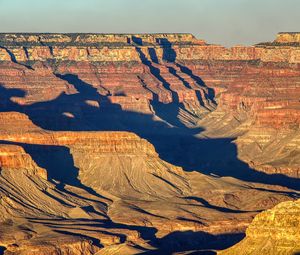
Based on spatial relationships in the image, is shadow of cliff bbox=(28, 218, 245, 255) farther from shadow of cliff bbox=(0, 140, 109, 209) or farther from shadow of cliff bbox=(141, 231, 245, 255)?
shadow of cliff bbox=(0, 140, 109, 209)

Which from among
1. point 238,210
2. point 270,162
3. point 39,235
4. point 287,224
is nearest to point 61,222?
point 39,235

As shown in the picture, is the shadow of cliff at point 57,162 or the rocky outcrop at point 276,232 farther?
the shadow of cliff at point 57,162

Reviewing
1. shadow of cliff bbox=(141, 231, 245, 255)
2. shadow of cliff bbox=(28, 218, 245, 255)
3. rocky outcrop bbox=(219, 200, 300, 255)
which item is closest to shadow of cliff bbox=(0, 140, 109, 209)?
shadow of cliff bbox=(28, 218, 245, 255)

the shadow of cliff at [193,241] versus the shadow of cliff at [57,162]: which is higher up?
the shadow of cliff at [57,162]

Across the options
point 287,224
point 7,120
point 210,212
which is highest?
point 7,120

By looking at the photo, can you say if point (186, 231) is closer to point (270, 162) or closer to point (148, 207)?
point (148, 207)

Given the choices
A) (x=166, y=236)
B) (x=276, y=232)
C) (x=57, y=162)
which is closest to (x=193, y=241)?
(x=166, y=236)

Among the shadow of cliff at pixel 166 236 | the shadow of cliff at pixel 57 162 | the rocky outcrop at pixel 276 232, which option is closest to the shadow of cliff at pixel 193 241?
the shadow of cliff at pixel 166 236

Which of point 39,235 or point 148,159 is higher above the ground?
point 148,159

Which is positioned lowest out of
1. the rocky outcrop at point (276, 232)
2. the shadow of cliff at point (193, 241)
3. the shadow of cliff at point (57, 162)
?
the rocky outcrop at point (276, 232)

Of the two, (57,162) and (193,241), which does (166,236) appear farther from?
(57,162)

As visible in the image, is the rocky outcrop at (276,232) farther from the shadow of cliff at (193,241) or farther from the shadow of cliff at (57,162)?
the shadow of cliff at (57,162)
